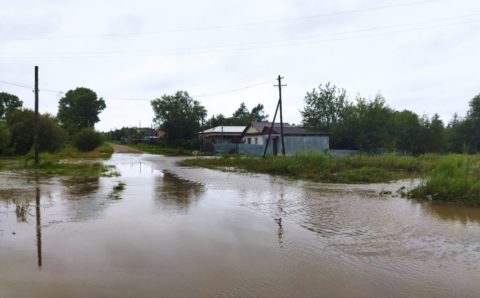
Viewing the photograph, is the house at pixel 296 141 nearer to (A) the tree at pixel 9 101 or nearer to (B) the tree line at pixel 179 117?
(B) the tree line at pixel 179 117

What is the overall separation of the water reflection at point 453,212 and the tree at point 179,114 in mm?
58730

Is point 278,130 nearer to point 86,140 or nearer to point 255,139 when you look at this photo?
point 255,139

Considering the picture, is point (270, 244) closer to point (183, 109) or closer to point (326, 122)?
point (326, 122)

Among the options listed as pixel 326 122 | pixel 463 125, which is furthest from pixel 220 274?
pixel 463 125

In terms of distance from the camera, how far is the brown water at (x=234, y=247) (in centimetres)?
545

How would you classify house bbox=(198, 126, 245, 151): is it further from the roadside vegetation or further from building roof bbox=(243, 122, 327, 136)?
the roadside vegetation

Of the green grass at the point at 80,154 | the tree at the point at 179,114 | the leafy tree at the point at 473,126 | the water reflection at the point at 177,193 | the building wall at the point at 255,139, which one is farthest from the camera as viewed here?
the tree at the point at 179,114

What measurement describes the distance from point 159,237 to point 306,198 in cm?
695

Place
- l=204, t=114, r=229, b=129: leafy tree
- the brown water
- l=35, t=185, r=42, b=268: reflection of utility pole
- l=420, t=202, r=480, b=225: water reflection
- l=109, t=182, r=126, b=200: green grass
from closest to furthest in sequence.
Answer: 1. the brown water
2. l=35, t=185, r=42, b=268: reflection of utility pole
3. l=420, t=202, r=480, b=225: water reflection
4. l=109, t=182, r=126, b=200: green grass
5. l=204, t=114, r=229, b=129: leafy tree

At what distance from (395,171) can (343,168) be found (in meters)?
3.08

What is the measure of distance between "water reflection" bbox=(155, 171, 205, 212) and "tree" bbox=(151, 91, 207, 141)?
50.8m

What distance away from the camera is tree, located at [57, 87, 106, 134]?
8756cm

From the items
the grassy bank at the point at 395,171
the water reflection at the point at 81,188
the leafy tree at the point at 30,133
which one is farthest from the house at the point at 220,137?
the water reflection at the point at 81,188

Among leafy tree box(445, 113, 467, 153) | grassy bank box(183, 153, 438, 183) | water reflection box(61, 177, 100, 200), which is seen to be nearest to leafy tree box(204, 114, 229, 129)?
leafy tree box(445, 113, 467, 153)
